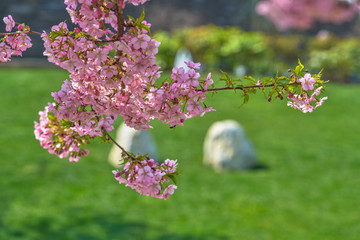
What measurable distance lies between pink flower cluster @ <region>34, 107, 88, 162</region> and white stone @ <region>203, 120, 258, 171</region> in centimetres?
941

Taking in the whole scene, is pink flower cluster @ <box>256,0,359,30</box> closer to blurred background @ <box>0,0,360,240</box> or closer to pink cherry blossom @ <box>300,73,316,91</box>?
blurred background @ <box>0,0,360,240</box>

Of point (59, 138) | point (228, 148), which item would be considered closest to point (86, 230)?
point (228, 148)

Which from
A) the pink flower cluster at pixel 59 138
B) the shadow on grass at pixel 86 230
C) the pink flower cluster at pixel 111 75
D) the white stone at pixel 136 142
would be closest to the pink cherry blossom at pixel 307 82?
the pink flower cluster at pixel 111 75

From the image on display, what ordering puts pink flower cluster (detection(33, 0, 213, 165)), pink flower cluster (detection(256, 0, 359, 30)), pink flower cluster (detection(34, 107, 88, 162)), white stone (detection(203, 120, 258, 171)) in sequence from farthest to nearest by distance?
1. pink flower cluster (detection(256, 0, 359, 30))
2. white stone (detection(203, 120, 258, 171))
3. pink flower cluster (detection(34, 107, 88, 162))
4. pink flower cluster (detection(33, 0, 213, 165))

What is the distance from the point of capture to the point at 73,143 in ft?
7.97

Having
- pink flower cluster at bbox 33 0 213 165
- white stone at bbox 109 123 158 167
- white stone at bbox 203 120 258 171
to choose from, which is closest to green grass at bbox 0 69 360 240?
white stone at bbox 203 120 258 171

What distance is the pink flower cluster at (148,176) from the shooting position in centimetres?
209

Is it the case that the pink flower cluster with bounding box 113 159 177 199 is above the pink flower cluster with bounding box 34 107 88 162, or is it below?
below

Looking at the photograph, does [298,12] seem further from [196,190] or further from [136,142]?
[196,190]

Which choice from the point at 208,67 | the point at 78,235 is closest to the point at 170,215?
the point at 78,235

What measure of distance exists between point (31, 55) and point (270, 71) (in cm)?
915

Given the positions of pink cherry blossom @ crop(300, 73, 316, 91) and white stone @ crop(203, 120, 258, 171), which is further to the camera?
white stone @ crop(203, 120, 258, 171)

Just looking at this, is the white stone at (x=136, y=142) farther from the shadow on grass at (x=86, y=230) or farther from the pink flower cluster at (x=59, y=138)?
the pink flower cluster at (x=59, y=138)

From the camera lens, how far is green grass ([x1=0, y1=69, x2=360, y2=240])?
356 inches
